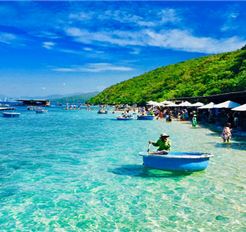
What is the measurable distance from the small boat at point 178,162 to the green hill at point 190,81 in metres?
34.2

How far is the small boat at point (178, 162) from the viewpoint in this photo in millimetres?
13430

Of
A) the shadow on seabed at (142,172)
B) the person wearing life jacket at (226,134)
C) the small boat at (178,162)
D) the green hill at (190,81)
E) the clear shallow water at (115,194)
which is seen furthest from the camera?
the green hill at (190,81)

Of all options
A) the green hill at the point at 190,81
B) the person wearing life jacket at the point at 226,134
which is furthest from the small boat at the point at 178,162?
the green hill at the point at 190,81

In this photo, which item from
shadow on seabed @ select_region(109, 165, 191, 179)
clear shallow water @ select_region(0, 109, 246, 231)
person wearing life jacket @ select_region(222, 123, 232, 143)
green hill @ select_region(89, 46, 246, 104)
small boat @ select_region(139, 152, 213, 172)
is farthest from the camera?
green hill @ select_region(89, 46, 246, 104)

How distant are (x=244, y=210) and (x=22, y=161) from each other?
12008 mm

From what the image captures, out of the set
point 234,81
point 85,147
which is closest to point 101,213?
point 85,147

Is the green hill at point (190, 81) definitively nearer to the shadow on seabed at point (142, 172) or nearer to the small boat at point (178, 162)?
the shadow on seabed at point (142, 172)

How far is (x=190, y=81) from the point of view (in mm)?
87812

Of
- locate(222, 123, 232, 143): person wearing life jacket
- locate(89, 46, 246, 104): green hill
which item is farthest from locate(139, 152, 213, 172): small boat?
locate(89, 46, 246, 104): green hill

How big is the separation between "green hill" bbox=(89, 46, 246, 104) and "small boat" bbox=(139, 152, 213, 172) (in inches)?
1347

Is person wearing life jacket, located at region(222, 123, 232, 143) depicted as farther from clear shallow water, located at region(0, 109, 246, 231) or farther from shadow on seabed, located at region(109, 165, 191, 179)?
shadow on seabed, located at region(109, 165, 191, 179)

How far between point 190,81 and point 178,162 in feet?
251

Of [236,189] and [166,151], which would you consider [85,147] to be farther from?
[236,189]

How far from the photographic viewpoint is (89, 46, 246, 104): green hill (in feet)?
200
